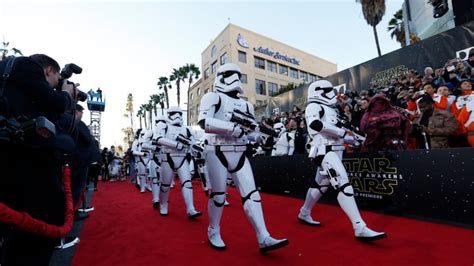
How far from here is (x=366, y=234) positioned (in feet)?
9.52

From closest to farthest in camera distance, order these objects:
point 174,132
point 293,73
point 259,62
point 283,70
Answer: point 174,132 → point 259,62 → point 283,70 → point 293,73

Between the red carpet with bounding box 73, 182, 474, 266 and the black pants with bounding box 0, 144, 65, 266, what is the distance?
142 centimetres

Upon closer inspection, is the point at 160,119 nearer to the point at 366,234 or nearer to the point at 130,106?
the point at 366,234

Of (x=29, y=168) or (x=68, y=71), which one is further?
(x=68, y=71)

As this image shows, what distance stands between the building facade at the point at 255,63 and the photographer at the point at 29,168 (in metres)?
25.5

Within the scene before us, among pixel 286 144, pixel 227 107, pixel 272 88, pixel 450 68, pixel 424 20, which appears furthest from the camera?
pixel 272 88

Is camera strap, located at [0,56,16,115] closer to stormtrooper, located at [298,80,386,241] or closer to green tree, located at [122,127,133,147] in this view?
stormtrooper, located at [298,80,386,241]

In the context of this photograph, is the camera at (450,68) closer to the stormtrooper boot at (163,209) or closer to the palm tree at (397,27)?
the stormtrooper boot at (163,209)

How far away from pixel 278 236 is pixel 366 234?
3.26 feet

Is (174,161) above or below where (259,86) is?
below

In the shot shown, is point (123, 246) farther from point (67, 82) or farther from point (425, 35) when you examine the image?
point (425, 35)

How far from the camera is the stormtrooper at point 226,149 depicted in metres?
2.82

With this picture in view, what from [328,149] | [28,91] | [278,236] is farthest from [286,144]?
[28,91]

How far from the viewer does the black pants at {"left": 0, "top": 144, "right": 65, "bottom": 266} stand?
1.32 metres
